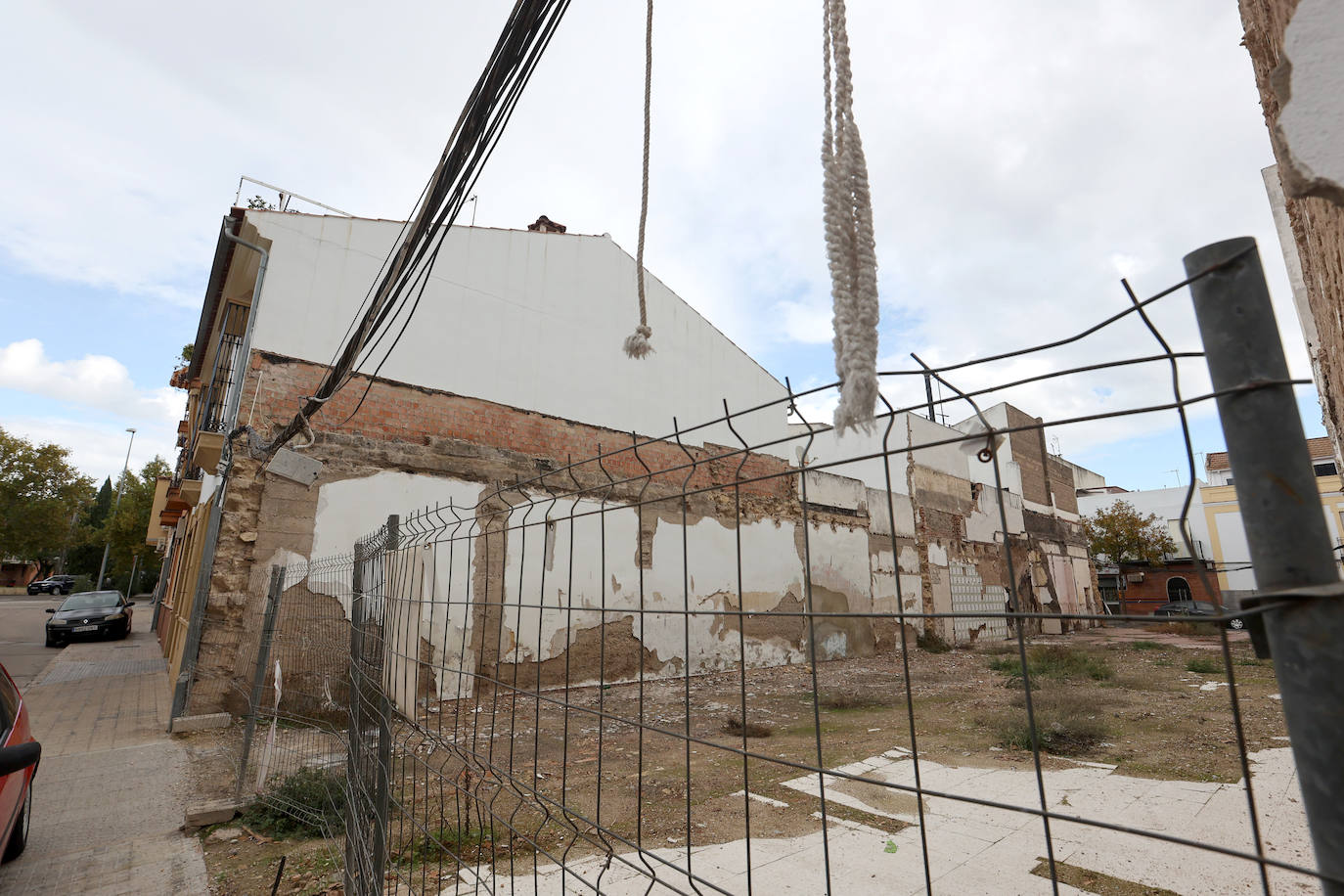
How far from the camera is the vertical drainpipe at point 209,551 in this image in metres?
6.19

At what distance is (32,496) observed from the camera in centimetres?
2498

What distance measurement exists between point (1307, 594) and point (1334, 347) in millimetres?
732

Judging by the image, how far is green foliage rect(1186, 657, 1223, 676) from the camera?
9719 mm

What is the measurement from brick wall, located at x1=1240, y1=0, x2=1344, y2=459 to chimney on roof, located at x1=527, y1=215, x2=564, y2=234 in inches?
389

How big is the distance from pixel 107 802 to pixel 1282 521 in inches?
237

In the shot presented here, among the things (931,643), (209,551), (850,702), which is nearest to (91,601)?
(209,551)

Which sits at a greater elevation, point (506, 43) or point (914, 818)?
point (506, 43)

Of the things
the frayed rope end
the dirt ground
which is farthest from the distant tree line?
the frayed rope end

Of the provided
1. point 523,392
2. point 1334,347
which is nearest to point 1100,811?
point 1334,347

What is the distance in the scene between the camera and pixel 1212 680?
29.3 feet

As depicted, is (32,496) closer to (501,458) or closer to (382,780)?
(501,458)

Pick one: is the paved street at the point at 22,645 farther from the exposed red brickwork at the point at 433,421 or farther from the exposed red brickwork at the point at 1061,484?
the exposed red brickwork at the point at 1061,484

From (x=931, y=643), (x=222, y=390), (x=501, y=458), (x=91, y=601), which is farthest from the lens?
(x=91, y=601)

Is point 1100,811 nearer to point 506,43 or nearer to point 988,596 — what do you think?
point 506,43
